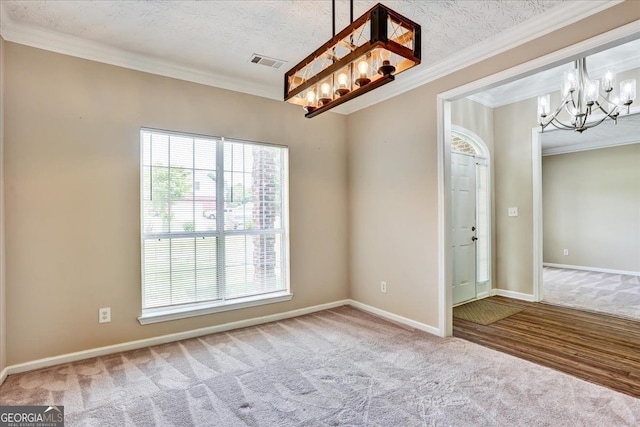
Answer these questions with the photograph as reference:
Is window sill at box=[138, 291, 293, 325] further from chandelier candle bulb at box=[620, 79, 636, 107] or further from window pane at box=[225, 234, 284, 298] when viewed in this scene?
chandelier candle bulb at box=[620, 79, 636, 107]

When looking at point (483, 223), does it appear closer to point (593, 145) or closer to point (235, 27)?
point (593, 145)

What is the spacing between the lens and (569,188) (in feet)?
23.2

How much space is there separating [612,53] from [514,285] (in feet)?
10.1

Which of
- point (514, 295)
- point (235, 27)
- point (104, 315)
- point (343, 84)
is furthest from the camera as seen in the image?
point (514, 295)

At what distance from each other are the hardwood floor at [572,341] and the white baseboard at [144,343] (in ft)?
6.34

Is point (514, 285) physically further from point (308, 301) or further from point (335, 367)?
point (335, 367)

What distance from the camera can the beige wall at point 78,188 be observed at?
259 centimetres

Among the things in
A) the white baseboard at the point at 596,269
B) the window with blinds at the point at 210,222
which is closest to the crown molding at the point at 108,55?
the window with blinds at the point at 210,222

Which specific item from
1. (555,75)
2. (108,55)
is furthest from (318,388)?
(555,75)

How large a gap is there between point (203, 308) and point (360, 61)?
9.25ft

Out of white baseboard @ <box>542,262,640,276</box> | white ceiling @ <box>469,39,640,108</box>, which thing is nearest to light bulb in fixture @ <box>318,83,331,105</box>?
white ceiling @ <box>469,39,640,108</box>

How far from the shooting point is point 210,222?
3484 millimetres

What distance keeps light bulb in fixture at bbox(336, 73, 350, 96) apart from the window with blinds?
1969 millimetres

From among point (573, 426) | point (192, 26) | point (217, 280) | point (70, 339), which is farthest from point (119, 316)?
point (573, 426)
